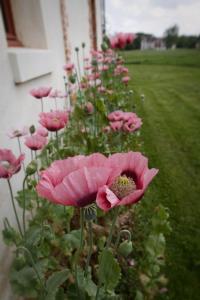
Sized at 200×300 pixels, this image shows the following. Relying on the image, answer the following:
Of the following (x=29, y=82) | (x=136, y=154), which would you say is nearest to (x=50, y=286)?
(x=136, y=154)

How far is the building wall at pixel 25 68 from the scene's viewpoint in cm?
114

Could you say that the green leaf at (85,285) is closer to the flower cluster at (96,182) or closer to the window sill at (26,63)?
the flower cluster at (96,182)

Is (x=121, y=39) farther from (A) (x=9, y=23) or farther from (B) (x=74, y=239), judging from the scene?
(B) (x=74, y=239)

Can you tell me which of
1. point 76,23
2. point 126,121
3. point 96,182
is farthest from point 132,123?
point 76,23

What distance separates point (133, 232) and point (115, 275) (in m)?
0.97

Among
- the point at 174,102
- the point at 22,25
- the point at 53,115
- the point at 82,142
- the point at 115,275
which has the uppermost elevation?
the point at 22,25

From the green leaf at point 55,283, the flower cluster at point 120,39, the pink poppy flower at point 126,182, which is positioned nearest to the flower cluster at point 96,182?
the pink poppy flower at point 126,182

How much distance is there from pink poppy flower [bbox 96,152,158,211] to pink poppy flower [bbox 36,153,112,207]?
0.02 m

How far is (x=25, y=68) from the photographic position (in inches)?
52.9

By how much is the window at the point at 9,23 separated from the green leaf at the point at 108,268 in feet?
5.24

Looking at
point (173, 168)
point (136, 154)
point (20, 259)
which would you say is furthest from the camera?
point (173, 168)

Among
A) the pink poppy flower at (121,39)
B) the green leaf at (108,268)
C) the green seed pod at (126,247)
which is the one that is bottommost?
the green leaf at (108,268)

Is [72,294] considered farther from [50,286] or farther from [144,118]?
[144,118]

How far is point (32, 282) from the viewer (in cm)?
80
